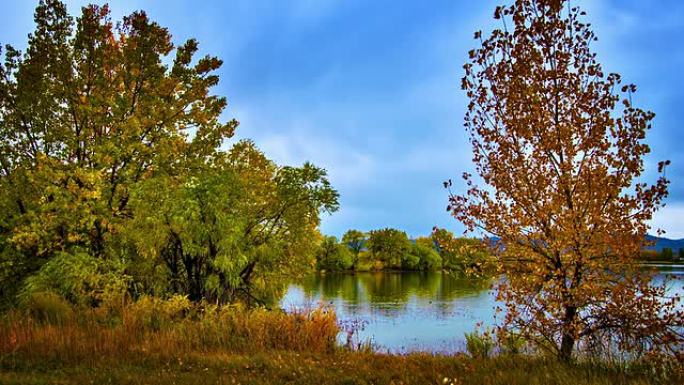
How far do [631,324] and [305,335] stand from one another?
6024 millimetres

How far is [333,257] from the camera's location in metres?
88.8

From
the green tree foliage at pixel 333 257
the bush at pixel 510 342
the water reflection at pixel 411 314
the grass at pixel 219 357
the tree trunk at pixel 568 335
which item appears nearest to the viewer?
the grass at pixel 219 357

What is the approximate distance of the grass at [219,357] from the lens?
22.0ft

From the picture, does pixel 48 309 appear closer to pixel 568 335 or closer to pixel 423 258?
pixel 568 335

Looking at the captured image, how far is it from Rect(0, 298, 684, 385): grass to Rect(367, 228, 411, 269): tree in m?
89.4

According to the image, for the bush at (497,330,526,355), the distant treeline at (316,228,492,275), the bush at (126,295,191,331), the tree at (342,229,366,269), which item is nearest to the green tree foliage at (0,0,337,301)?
the bush at (126,295,191,331)

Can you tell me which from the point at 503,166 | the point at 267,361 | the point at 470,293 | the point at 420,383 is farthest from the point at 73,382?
the point at 470,293

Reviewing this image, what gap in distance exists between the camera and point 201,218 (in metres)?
12.9

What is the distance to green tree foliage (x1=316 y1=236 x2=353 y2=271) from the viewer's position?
3501 inches

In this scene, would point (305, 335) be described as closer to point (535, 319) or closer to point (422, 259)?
point (535, 319)

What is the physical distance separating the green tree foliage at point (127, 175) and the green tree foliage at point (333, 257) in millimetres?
71953

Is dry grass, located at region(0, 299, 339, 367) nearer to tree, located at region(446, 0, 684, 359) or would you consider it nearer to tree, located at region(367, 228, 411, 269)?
tree, located at region(446, 0, 684, 359)

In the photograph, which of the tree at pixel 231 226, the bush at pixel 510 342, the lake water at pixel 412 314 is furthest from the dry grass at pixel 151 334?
the bush at pixel 510 342

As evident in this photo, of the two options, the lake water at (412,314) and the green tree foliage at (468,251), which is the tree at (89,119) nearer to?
the lake water at (412,314)
